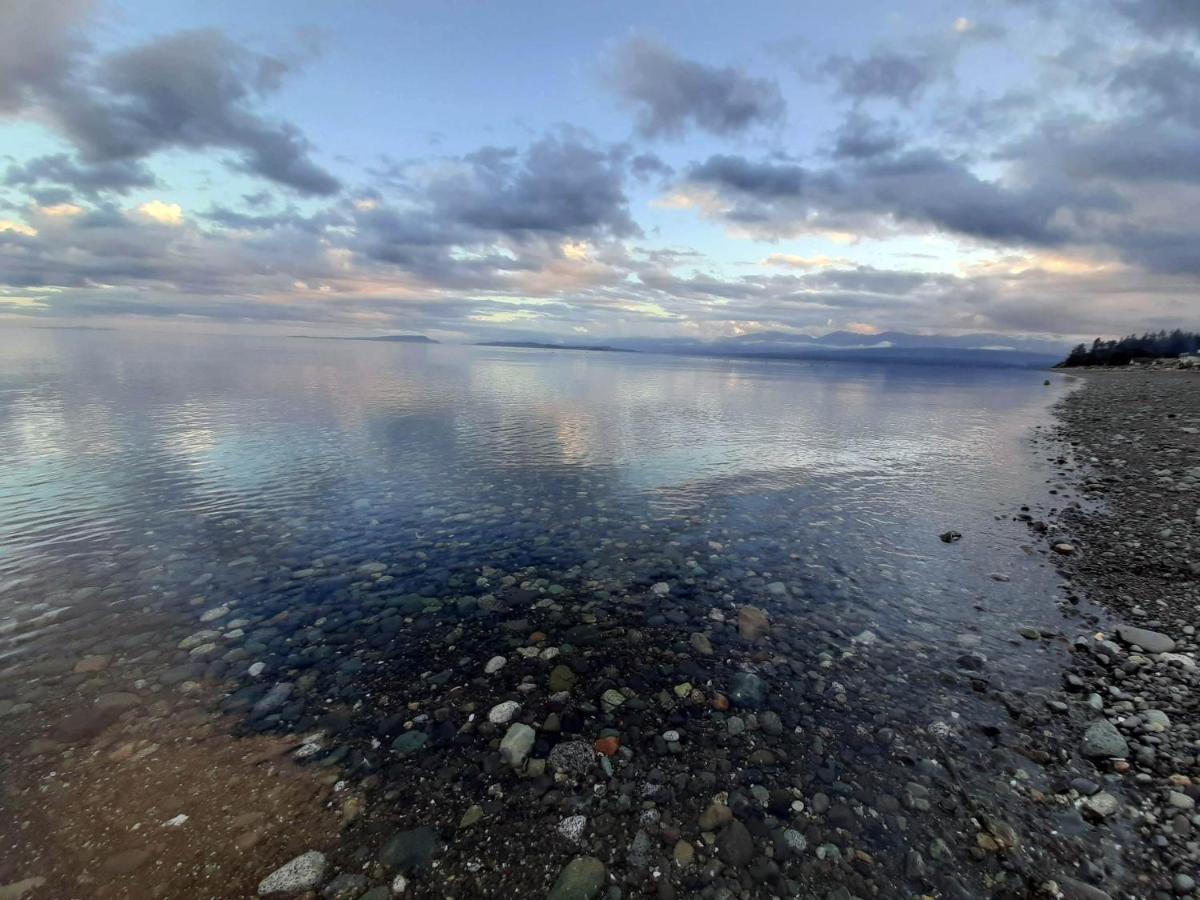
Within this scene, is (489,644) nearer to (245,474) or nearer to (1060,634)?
(1060,634)

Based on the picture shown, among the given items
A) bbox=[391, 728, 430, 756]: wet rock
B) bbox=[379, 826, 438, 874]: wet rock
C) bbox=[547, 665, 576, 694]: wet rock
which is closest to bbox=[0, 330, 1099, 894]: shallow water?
bbox=[391, 728, 430, 756]: wet rock

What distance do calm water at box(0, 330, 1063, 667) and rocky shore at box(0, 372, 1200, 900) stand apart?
257 millimetres

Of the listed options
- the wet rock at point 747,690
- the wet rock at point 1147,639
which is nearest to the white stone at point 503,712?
the wet rock at point 747,690

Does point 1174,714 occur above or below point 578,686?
above

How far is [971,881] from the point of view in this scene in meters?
5.23

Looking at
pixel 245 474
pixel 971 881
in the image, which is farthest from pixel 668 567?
pixel 245 474

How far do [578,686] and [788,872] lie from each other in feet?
12.4

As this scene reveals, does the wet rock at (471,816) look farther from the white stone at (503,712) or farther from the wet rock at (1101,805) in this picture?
A: the wet rock at (1101,805)

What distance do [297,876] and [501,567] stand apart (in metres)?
7.53

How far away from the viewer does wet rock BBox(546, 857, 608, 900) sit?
16.8ft

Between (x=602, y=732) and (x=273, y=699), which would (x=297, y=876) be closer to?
(x=273, y=699)

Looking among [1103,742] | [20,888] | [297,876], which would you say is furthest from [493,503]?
[1103,742]

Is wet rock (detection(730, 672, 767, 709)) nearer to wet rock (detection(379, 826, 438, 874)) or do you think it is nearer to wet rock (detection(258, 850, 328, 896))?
wet rock (detection(379, 826, 438, 874))

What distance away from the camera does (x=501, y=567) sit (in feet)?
41.3
